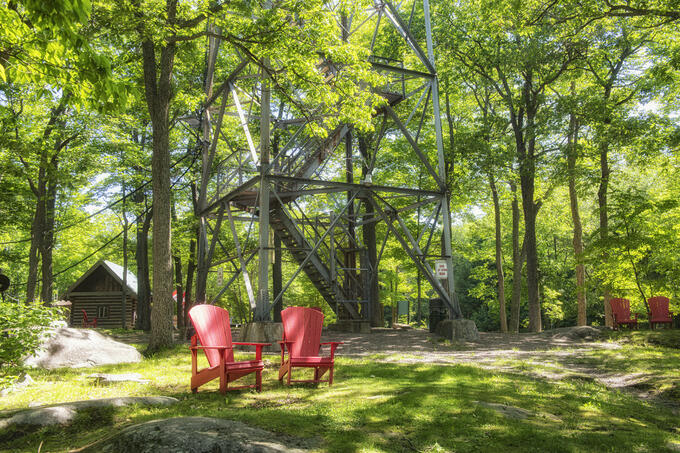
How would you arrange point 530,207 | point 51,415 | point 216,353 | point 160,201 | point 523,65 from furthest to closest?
point 530,207, point 523,65, point 160,201, point 216,353, point 51,415

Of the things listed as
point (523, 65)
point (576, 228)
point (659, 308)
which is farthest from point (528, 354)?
point (576, 228)

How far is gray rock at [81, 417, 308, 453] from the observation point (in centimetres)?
321

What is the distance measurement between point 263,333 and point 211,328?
4.62 m

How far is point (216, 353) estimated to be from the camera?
21.2ft

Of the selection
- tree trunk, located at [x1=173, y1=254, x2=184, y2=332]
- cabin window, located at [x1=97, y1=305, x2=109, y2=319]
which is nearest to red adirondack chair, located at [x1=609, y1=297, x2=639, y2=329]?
tree trunk, located at [x1=173, y1=254, x2=184, y2=332]

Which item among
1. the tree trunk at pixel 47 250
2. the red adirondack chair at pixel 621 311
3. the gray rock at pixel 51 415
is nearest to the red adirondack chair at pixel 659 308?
the red adirondack chair at pixel 621 311

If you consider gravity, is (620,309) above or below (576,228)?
below

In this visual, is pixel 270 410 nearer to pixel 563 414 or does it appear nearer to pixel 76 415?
pixel 76 415

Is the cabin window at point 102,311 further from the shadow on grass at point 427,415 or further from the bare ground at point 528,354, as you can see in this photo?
the shadow on grass at point 427,415

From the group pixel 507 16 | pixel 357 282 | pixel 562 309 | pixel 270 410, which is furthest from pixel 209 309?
pixel 562 309

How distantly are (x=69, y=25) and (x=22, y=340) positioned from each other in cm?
355

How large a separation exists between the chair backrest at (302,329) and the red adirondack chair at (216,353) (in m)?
0.72

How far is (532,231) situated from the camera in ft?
60.1

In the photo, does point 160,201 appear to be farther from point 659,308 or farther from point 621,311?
point 659,308
